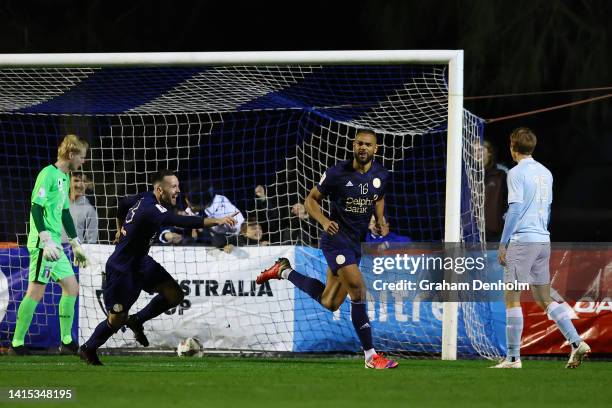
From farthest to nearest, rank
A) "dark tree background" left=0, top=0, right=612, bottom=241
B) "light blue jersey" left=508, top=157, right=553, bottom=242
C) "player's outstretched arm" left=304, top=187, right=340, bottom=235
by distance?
"dark tree background" left=0, top=0, right=612, bottom=241 < "player's outstretched arm" left=304, top=187, right=340, bottom=235 < "light blue jersey" left=508, top=157, right=553, bottom=242

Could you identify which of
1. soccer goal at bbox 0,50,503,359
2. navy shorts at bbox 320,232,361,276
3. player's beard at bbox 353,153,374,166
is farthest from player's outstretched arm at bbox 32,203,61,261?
player's beard at bbox 353,153,374,166

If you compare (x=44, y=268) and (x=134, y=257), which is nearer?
(x=134, y=257)

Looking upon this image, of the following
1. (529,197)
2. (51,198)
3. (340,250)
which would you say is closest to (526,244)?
(529,197)

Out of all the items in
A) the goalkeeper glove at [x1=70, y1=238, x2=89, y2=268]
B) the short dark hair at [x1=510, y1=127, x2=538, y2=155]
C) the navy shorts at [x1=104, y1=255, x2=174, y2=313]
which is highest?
the short dark hair at [x1=510, y1=127, x2=538, y2=155]

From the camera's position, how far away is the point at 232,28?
69.3ft

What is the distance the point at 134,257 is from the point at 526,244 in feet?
11.5

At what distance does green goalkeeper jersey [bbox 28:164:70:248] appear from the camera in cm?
1355

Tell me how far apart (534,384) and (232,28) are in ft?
38.2

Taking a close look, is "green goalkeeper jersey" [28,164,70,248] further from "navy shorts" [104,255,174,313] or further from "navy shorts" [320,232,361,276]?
"navy shorts" [320,232,361,276]

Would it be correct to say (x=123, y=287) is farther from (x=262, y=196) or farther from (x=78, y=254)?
(x=262, y=196)

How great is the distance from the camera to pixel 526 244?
483 inches

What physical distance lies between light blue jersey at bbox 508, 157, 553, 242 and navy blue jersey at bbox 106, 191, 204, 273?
3071 millimetres

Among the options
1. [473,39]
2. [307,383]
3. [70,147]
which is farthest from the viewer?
[473,39]

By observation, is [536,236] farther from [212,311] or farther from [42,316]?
[42,316]
